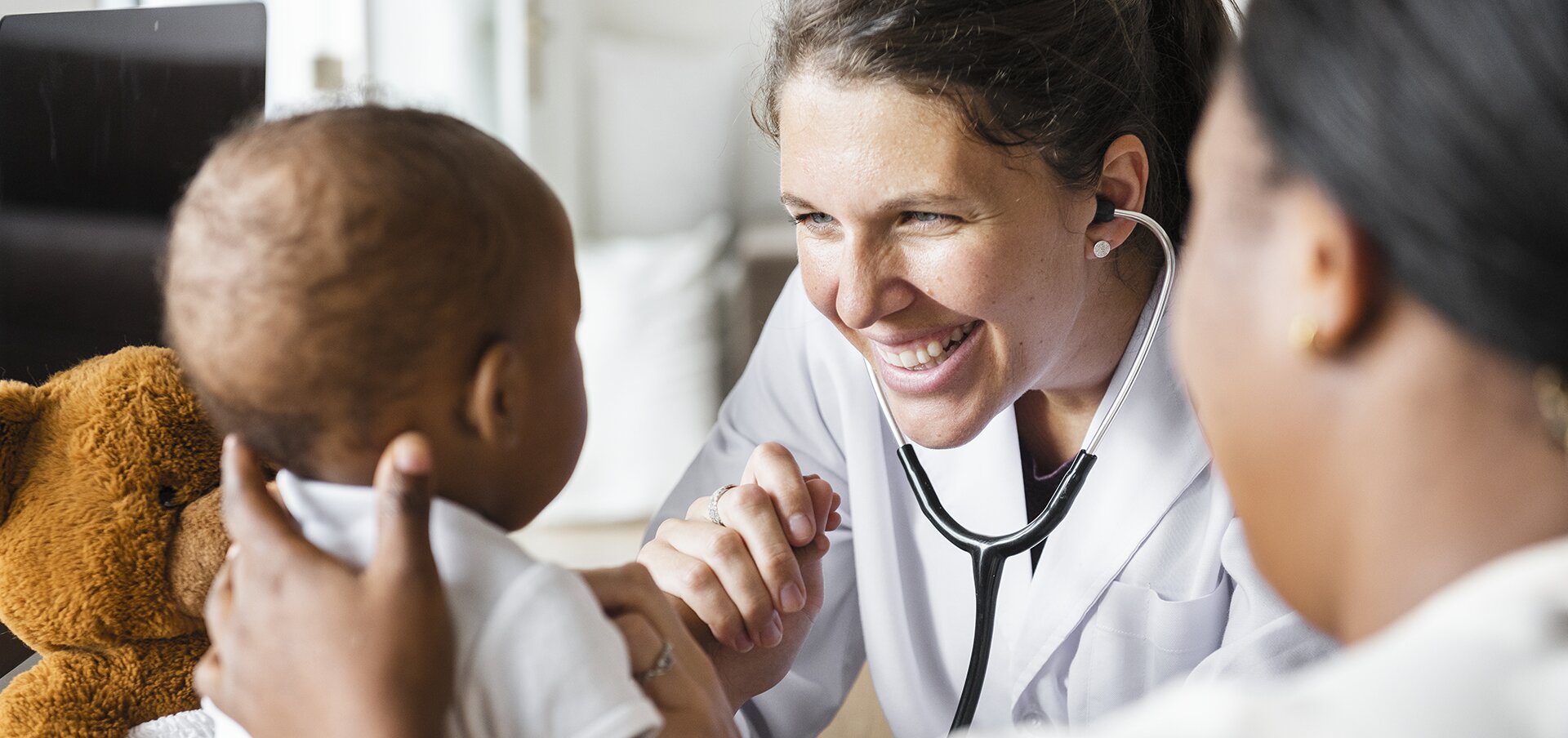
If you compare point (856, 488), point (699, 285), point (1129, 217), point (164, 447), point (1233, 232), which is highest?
point (1233, 232)

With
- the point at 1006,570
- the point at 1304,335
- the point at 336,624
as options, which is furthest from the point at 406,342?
the point at 1006,570

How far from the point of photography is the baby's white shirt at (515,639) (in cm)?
62

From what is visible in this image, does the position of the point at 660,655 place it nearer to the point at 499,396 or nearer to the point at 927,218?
the point at 499,396

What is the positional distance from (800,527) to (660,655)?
0.31 m

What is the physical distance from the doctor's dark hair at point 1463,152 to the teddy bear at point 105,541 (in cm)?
71

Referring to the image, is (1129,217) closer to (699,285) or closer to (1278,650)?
(1278,650)

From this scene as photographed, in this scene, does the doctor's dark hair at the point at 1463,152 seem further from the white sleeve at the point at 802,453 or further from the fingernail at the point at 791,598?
the white sleeve at the point at 802,453

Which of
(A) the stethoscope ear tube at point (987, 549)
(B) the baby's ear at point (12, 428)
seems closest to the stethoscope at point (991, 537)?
(A) the stethoscope ear tube at point (987, 549)

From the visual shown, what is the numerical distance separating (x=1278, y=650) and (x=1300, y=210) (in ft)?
2.13

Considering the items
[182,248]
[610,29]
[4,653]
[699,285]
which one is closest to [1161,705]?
[182,248]

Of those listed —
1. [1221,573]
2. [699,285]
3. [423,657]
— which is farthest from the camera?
[699,285]

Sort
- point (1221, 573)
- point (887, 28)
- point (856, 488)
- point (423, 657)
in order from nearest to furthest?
point (423, 657) < point (887, 28) < point (1221, 573) < point (856, 488)

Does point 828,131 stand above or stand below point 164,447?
above

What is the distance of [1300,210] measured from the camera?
52cm
